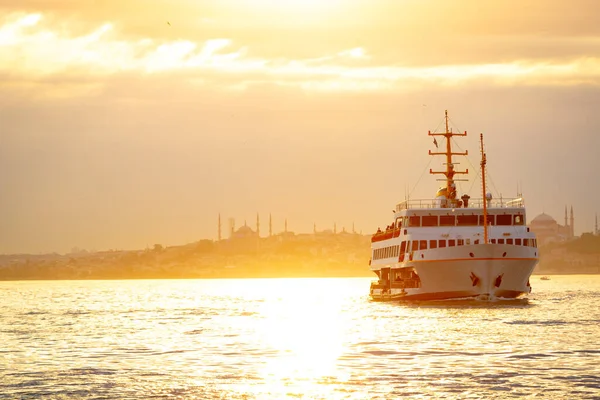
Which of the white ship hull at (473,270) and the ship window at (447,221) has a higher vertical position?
the ship window at (447,221)

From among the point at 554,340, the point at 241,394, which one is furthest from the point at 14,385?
the point at 554,340

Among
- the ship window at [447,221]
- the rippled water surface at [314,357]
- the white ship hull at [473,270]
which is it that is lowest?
the rippled water surface at [314,357]

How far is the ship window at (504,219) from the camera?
91.4 meters

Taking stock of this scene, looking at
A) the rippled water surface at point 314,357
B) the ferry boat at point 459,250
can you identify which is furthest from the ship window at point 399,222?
the rippled water surface at point 314,357

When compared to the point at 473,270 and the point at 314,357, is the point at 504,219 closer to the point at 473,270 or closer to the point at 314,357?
the point at 473,270

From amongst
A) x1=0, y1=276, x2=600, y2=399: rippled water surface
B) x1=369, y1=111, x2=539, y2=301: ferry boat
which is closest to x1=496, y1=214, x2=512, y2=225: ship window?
x1=369, y1=111, x2=539, y2=301: ferry boat

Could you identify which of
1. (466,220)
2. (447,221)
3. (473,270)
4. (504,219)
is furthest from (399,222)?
(473,270)

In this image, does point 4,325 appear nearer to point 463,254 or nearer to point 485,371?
point 463,254

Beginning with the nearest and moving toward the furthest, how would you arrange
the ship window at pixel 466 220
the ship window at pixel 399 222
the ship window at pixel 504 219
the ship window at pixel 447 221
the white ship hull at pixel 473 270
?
1. the white ship hull at pixel 473 270
2. the ship window at pixel 466 220
3. the ship window at pixel 447 221
4. the ship window at pixel 504 219
5. the ship window at pixel 399 222

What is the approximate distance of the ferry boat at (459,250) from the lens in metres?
83.8

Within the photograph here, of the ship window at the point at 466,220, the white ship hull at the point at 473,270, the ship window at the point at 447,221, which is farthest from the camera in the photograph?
the ship window at the point at 447,221

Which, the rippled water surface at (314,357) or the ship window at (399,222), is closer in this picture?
the rippled water surface at (314,357)

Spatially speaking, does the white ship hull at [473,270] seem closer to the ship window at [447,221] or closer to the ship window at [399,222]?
the ship window at [447,221]

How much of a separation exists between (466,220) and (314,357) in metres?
45.2
